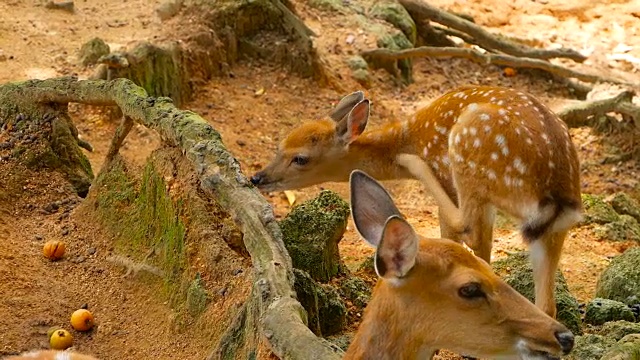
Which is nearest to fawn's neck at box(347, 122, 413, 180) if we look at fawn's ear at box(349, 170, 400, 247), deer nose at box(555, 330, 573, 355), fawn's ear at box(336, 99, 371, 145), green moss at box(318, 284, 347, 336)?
fawn's ear at box(336, 99, 371, 145)

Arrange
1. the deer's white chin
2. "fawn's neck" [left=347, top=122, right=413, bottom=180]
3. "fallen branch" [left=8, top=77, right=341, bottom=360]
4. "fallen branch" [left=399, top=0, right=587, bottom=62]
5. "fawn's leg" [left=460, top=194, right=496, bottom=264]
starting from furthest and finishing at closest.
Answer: "fallen branch" [left=399, top=0, right=587, bottom=62], "fawn's neck" [left=347, top=122, right=413, bottom=180], "fawn's leg" [left=460, top=194, right=496, bottom=264], "fallen branch" [left=8, top=77, right=341, bottom=360], the deer's white chin

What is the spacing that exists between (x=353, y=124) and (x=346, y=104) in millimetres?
304

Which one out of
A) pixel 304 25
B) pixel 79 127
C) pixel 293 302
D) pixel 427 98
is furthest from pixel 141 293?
pixel 427 98

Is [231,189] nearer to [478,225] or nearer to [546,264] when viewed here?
[478,225]

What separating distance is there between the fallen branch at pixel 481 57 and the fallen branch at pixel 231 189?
5815mm

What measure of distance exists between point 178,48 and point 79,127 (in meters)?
1.44

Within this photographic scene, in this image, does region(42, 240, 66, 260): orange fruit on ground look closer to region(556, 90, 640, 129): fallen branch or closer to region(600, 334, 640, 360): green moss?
region(600, 334, 640, 360): green moss

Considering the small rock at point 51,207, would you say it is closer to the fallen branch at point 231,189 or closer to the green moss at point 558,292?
the fallen branch at point 231,189

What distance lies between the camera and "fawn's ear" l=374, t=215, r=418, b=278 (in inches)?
144

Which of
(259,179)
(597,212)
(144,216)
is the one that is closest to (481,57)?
(597,212)

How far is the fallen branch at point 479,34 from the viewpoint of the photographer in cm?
1266

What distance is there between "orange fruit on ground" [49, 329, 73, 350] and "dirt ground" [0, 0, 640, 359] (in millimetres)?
62

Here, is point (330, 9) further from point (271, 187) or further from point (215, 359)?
point (215, 359)

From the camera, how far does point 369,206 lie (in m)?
3.99
